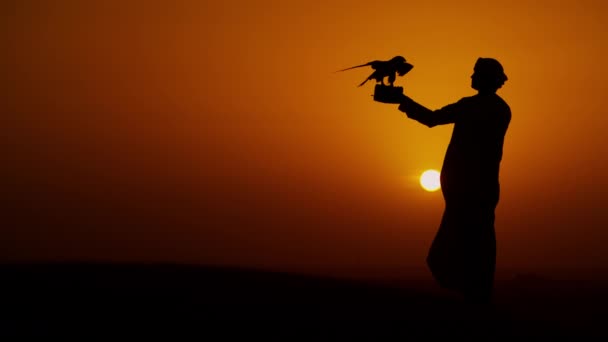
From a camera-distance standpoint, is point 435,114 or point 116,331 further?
point 435,114

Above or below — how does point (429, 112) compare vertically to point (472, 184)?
above

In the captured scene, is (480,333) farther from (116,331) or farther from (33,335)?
(33,335)

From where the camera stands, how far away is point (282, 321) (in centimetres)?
915

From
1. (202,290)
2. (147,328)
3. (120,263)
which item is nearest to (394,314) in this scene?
(202,290)

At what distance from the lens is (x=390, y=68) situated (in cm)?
1182

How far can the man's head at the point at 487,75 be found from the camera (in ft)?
39.1

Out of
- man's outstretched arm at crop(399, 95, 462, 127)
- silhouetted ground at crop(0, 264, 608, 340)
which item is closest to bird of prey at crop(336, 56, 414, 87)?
man's outstretched arm at crop(399, 95, 462, 127)

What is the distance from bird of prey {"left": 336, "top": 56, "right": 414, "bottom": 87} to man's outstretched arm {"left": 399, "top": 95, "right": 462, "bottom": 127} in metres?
0.39

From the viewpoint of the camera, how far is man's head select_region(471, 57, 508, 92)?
470 inches

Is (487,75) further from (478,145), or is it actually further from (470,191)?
(470,191)

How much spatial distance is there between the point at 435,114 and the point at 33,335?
6499 mm

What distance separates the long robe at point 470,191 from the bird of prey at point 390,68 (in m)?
0.46

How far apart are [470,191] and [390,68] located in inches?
83.4

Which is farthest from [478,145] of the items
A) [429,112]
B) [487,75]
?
[487,75]
